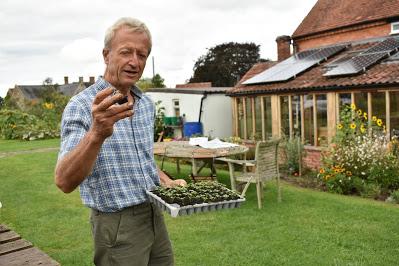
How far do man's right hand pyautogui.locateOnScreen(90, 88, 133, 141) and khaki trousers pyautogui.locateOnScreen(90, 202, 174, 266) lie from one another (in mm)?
779

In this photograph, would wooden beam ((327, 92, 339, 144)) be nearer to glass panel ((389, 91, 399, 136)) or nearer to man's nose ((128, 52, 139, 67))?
glass panel ((389, 91, 399, 136))

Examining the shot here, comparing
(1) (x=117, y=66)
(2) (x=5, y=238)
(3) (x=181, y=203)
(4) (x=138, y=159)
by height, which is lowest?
(2) (x=5, y=238)

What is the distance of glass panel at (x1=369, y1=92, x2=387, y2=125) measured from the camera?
10.4 metres

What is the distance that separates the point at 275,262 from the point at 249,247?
58 cm

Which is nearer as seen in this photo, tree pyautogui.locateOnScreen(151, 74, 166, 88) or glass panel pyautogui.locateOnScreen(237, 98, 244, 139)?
glass panel pyautogui.locateOnScreen(237, 98, 244, 139)

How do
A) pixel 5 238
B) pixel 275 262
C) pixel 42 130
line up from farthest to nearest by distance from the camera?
pixel 42 130 < pixel 275 262 < pixel 5 238

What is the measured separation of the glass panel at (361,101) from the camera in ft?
35.6

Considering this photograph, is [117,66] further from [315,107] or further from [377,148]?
[315,107]

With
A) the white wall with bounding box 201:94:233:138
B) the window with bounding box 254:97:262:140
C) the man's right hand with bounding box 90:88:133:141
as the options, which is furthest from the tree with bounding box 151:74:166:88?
the man's right hand with bounding box 90:88:133:141

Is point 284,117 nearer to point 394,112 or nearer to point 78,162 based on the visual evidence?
point 394,112

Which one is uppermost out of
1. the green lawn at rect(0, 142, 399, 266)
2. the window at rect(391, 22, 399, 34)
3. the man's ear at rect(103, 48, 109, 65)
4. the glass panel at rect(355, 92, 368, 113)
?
the window at rect(391, 22, 399, 34)

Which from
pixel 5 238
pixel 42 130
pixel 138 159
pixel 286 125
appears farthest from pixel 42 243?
pixel 42 130

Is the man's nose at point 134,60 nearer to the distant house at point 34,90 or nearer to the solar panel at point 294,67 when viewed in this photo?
the solar panel at point 294,67

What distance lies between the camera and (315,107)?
40.6 feet
